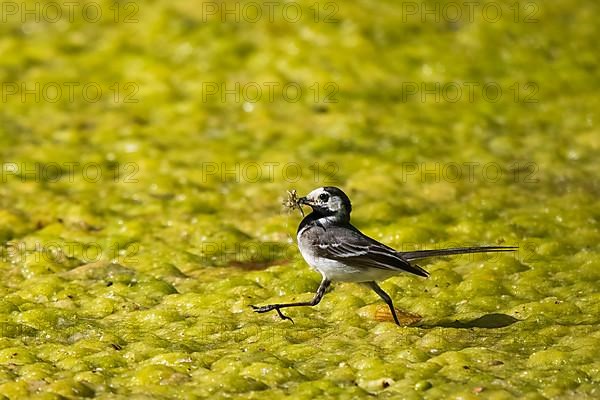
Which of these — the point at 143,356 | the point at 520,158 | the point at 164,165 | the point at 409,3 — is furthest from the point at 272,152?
the point at 143,356

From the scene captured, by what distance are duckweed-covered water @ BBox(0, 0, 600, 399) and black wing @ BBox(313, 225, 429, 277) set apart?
0.45m

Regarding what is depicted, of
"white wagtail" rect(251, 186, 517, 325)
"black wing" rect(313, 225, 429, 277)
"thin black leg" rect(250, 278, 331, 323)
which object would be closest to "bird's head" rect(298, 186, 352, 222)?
"white wagtail" rect(251, 186, 517, 325)

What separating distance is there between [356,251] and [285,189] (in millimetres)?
2916

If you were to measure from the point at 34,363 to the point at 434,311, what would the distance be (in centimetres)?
268

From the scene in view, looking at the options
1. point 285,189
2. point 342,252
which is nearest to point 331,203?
point 342,252

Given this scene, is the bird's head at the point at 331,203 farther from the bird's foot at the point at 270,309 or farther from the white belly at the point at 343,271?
the bird's foot at the point at 270,309

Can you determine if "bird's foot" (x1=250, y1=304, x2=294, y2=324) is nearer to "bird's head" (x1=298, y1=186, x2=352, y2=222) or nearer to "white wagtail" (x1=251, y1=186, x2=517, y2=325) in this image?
"white wagtail" (x1=251, y1=186, x2=517, y2=325)

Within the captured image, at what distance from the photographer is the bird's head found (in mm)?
6684

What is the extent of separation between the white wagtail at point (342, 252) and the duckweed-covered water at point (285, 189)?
0.33 meters

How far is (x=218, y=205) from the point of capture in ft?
28.9

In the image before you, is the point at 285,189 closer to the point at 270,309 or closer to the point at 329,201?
the point at 329,201

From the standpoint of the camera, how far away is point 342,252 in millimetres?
6344

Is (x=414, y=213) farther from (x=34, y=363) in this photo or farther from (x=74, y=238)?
(x=34, y=363)

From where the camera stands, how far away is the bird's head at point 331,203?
6684mm
